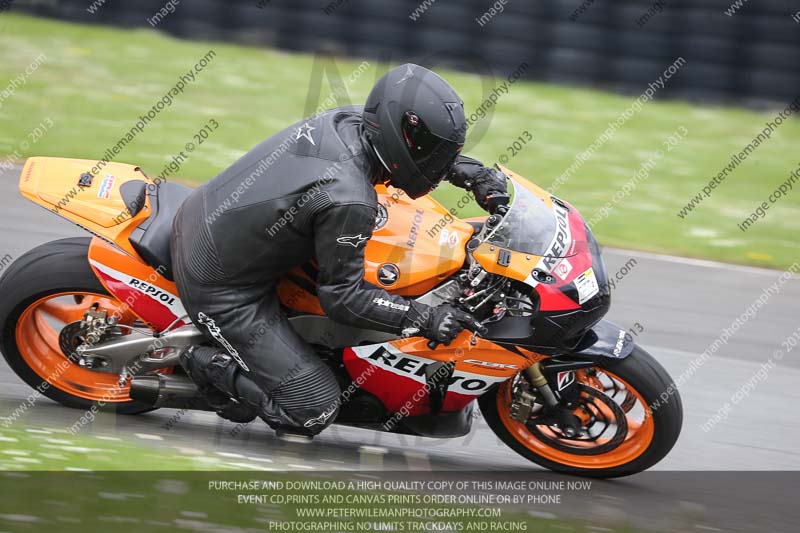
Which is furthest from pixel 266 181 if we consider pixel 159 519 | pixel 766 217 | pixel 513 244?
pixel 766 217

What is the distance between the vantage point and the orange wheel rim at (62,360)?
4.92m

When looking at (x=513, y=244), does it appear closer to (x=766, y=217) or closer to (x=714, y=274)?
(x=714, y=274)

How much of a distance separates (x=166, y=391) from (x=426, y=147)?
1.81 meters

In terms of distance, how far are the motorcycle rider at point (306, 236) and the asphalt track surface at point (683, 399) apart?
1.33 ft

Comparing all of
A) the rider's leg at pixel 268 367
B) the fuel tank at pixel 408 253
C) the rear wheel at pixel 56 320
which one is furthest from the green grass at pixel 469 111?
the rider's leg at pixel 268 367

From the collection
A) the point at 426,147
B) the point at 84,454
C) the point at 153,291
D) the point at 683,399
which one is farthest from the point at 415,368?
the point at 683,399

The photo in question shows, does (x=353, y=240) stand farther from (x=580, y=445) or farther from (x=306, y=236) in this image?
(x=580, y=445)

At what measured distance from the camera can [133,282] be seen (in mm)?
4582

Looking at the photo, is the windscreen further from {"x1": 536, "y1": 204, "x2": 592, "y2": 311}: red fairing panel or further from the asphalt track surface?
the asphalt track surface

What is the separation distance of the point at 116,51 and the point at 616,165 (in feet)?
19.6

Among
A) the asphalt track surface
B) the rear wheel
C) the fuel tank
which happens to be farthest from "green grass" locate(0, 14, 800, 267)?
the fuel tank

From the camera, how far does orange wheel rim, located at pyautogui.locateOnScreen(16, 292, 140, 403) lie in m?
4.92

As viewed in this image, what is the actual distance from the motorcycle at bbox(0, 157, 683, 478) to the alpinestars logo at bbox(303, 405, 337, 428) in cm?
14

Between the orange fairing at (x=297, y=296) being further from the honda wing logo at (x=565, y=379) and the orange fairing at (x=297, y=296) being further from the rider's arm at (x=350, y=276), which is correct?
the honda wing logo at (x=565, y=379)
